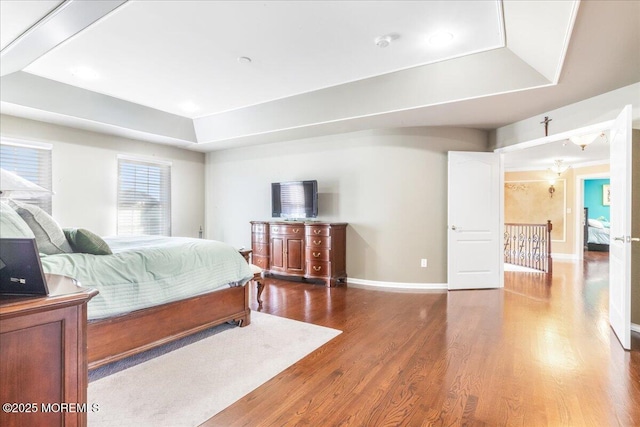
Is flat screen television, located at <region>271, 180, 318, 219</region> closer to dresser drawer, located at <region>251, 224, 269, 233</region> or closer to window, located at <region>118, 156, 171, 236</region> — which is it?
dresser drawer, located at <region>251, 224, 269, 233</region>

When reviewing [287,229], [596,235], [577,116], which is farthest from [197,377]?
[596,235]

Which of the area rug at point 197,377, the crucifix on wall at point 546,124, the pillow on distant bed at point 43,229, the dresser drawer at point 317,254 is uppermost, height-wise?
the crucifix on wall at point 546,124

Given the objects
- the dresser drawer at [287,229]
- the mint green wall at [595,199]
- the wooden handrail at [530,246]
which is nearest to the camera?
the dresser drawer at [287,229]

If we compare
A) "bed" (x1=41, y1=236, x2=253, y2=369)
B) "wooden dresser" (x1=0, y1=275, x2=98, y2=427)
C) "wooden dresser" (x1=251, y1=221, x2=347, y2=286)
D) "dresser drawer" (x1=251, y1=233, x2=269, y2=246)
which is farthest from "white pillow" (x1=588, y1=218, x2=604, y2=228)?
"wooden dresser" (x1=0, y1=275, x2=98, y2=427)

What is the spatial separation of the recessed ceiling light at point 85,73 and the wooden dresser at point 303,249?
9.48ft

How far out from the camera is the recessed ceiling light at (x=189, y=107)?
4602mm

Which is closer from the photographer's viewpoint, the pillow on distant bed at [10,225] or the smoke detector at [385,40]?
the pillow on distant bed at [10,225]

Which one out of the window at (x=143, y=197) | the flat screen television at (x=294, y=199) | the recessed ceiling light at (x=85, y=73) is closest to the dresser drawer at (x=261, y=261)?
the flat screen television at (x=294, y=199)

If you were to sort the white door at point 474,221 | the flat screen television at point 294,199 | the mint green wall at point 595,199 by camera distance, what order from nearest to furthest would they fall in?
the white door at point 474,221 → the flat screen television at point 294,199 → the mint green wall at point 595,199

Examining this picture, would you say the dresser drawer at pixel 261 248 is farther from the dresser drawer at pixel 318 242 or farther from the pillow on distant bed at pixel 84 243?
the pillow on distant bed at pixel 84 243

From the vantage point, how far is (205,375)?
213 cm

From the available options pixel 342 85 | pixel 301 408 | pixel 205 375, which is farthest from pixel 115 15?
pixel 301 408

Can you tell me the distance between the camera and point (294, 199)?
5277 millimetres

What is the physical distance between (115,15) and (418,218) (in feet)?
13.6
